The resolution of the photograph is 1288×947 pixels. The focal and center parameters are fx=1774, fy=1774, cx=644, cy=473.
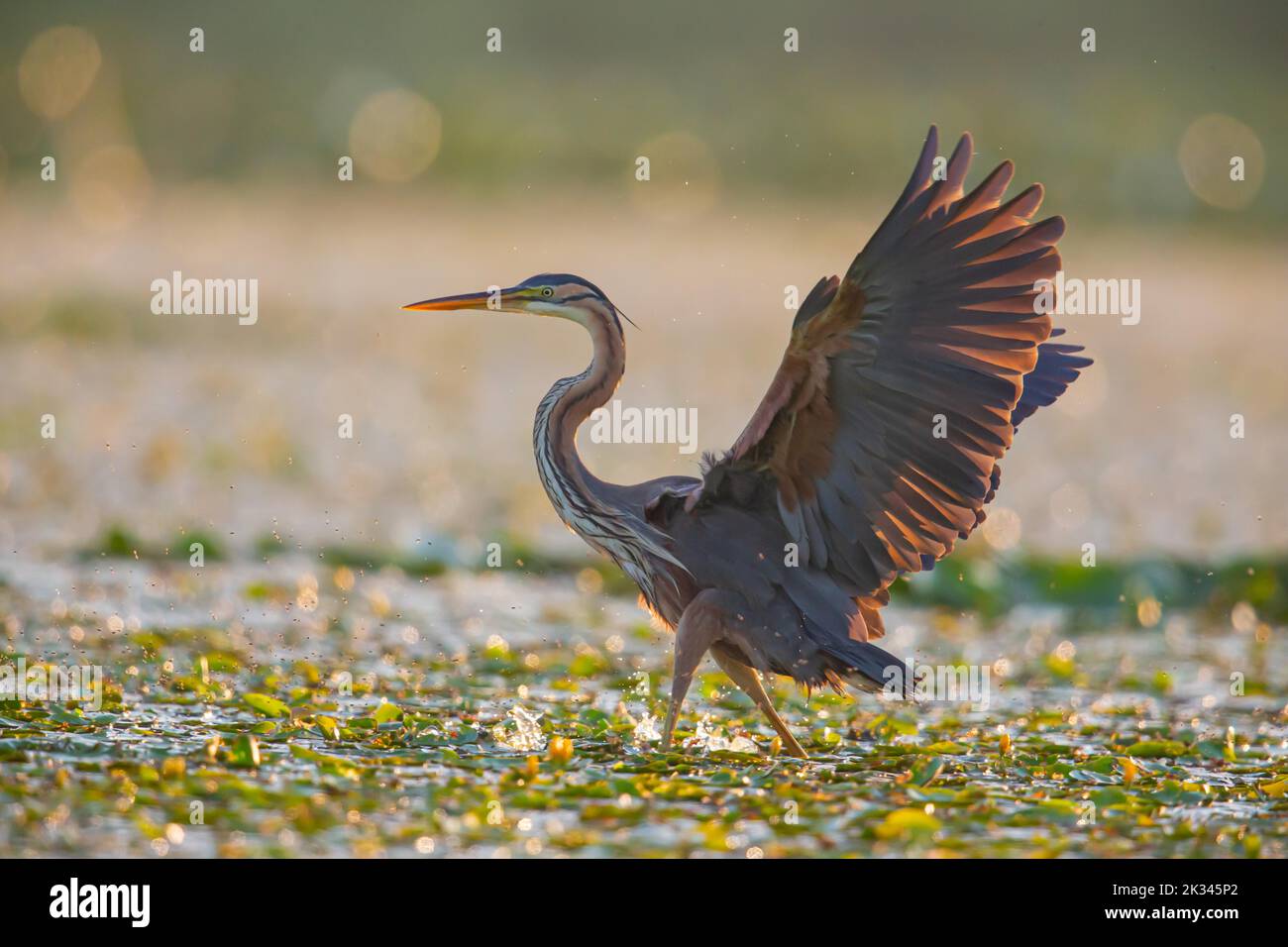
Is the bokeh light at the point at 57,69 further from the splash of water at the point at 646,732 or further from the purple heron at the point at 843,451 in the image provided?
the splash of water at the point at 646,732

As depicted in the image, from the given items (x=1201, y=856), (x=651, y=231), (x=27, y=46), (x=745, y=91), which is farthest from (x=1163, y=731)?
(x=27, y=46)

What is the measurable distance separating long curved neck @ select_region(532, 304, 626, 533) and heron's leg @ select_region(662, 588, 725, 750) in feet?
2.04

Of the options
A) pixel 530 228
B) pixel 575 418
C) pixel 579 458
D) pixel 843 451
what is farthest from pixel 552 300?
pixel 530 228

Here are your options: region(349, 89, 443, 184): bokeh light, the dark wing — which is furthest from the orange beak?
region(349, 89, 443, 184): bokeh light

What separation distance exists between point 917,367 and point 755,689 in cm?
160

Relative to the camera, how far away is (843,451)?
286 inches

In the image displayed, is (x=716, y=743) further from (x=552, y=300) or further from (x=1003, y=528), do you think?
(x=1003, y=528)

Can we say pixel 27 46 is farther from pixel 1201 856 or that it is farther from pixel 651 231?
pixel 1201 856

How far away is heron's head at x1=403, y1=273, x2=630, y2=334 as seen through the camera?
7.95 metres

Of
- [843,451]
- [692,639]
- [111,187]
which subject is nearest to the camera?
[843,451]

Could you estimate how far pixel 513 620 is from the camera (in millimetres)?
10273

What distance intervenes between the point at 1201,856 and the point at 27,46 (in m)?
25.5

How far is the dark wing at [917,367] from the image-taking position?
22.8 ft
